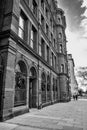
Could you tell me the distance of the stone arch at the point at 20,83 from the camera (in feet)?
30.7

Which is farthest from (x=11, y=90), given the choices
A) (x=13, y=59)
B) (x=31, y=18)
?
(x=31, y=18)

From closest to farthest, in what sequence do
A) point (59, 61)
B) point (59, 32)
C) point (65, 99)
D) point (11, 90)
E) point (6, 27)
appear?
point (11, 90), point (6, 27), point (65, 99), point (59, 61), point (59, 32)

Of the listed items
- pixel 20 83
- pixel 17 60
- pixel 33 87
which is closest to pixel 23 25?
pixel 17 60

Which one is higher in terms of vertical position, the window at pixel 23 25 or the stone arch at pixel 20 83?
the window at pixel 23 25

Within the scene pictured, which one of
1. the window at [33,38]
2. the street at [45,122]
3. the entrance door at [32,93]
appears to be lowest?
the street at [45,122]

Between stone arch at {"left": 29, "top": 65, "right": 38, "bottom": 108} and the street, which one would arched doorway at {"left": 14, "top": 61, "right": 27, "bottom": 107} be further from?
stone arch at {"left": 29, "top": 65, "right": 38, "bottom": 108}

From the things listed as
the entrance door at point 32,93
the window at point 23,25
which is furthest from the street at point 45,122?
the window at point 23,25

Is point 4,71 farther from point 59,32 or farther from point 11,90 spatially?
point 59,32

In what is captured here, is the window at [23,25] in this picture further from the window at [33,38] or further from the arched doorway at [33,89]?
the arched doorway at [33,89]

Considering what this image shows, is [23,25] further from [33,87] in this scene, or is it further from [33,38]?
[33,87]

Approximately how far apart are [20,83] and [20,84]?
0.09 meters

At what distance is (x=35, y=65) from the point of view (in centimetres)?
1302

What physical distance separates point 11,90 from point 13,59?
7.48 ft

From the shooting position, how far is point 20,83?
9.82 meters
